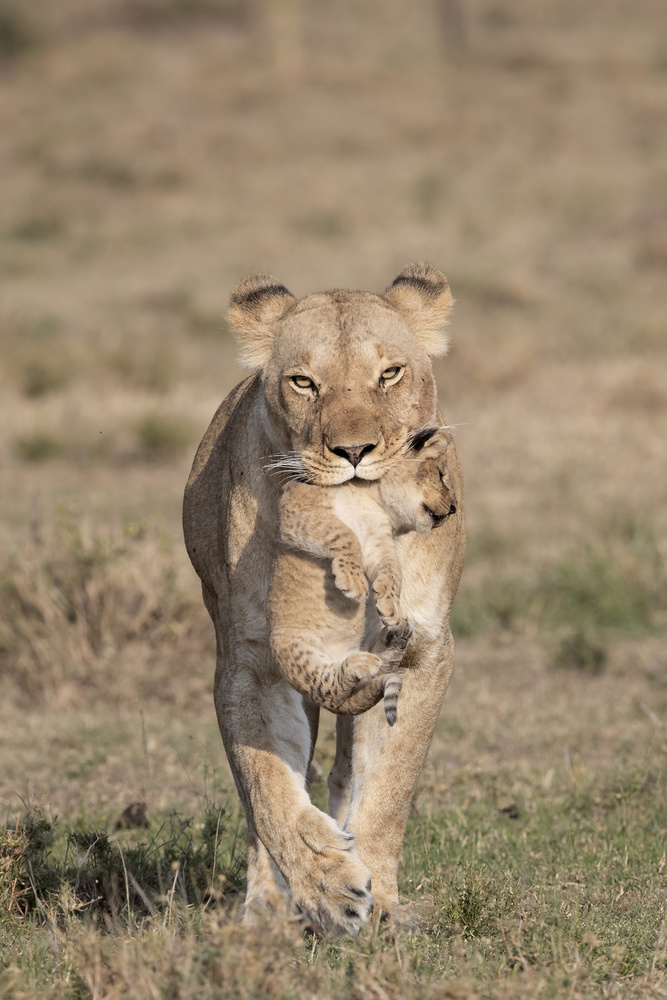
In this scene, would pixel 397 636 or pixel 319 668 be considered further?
pixel 319 668

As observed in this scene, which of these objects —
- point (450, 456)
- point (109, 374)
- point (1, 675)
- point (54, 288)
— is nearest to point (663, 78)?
point (54, 288)

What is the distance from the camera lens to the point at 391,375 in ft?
12.0

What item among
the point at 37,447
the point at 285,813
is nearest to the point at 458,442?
the point at 37,447

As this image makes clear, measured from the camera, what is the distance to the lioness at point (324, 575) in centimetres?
341

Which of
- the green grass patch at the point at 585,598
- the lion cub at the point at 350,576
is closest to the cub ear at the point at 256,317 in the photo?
the lion cub at the point at 350,576

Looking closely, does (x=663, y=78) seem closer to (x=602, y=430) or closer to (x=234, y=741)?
(x=602, y=430)

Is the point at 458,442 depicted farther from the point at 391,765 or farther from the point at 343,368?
the point at 343,368

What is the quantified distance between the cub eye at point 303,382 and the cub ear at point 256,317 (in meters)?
0.40

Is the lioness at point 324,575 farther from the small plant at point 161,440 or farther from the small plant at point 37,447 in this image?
the small plant at point 37,447

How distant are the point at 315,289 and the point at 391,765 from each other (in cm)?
1489

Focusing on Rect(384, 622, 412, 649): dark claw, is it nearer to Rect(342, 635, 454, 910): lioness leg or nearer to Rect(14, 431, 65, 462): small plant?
Rect(342, 635, 454, 910): lioness leg

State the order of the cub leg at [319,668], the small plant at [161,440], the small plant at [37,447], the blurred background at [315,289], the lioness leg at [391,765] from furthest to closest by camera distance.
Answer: the small plant at [161,440] → the small plant at [37,447] → the blurred background at [315,289] → the lioness leg at [391,765] → the cub leg at [319,668]

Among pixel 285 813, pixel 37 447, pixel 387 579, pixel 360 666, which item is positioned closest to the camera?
pixel 360 666

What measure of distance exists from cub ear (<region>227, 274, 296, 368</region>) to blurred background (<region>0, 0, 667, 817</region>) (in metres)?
1.45
